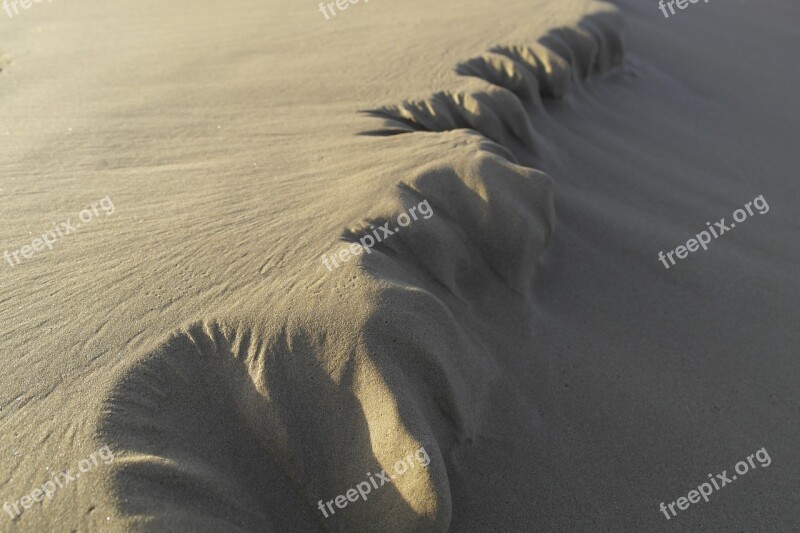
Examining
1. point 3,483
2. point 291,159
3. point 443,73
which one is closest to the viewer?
point 3,483

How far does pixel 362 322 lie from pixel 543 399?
2.15 ft

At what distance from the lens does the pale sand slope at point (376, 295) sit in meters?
1.28

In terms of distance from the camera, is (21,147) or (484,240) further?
(21,147)

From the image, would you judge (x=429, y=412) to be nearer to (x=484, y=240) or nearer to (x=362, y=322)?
(x=362, y=322)

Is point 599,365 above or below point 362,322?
below

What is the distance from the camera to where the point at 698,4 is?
4.87 meters

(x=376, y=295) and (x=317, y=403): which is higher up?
(x=376, y=295)

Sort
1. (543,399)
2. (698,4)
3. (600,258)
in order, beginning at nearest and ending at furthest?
(543,399), (600,258), (698,4)

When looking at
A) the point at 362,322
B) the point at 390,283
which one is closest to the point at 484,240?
the point at 390,283

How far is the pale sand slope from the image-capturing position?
1.28m

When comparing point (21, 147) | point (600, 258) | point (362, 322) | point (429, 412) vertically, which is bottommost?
point (600, 258)

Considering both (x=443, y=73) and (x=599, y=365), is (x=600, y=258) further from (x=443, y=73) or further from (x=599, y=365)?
(x=443, y=73)

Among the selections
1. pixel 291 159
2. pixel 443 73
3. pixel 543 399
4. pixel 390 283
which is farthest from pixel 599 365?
pixel 443 73

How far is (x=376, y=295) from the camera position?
1.43 m
